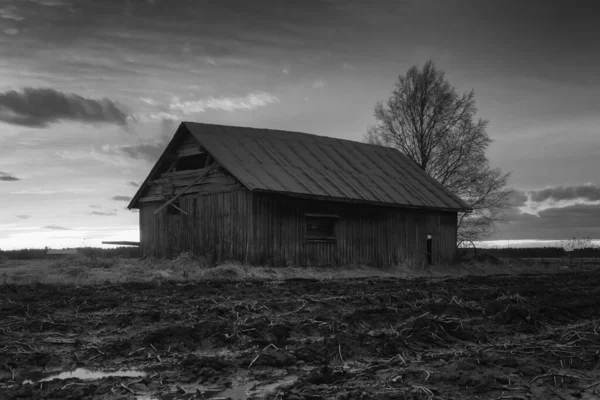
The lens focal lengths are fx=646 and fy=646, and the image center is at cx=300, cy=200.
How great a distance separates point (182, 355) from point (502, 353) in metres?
3.63

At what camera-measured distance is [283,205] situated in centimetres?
2203

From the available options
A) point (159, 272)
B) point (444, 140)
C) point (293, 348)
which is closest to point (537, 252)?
point (444, 140)

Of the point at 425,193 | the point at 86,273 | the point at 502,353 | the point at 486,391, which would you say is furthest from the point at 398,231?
the point at 486,391

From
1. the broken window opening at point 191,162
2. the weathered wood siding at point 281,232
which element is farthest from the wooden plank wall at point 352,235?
the broken window opening at point 191,162

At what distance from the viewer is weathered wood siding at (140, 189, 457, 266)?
2148cm

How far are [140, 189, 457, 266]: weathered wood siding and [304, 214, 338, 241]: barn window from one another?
167mm

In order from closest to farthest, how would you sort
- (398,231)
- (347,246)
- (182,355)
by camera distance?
(182,355) → (347,246) → (398,231)

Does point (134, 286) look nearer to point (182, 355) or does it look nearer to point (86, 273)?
point (86, 273)

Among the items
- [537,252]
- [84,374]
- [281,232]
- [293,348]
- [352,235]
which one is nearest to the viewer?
[84,374]

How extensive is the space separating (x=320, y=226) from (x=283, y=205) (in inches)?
81.9

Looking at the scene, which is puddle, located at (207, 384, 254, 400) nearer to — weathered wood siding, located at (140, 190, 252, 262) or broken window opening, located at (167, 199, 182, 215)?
weathered wood siding, located at (140, 190, 252, 262)

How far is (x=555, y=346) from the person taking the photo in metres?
7.75

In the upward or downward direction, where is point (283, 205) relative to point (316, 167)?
downward

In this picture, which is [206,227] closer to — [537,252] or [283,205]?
[283,205]
